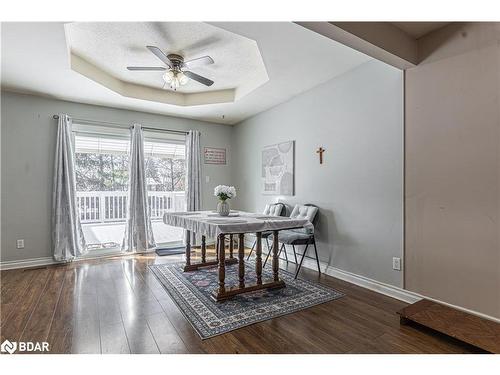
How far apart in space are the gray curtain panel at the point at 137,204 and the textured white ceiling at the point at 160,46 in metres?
1.09

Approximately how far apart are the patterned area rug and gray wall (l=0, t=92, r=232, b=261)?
6.37ft

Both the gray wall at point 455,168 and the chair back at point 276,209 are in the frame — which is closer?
the gray wall at point 455,168

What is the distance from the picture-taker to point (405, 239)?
2.53 metres

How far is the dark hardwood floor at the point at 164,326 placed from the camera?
175 cm

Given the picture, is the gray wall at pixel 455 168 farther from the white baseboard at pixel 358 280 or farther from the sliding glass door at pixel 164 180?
the sliding glass door at pixel 164 180

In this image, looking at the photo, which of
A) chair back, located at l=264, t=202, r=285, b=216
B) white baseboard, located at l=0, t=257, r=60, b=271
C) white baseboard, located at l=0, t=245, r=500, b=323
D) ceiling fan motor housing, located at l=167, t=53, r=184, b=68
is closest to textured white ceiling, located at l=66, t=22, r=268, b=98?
ceiling fan motor housing, located at l=167, t=53, r=184, b=68

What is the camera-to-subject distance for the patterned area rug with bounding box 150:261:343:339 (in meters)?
2.09

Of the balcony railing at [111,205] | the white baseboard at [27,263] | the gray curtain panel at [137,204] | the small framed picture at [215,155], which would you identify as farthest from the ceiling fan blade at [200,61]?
the white baseboard at [27,263]

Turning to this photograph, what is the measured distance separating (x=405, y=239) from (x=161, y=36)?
3.01 meters

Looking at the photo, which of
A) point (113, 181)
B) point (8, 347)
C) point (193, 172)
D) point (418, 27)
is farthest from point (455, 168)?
point (113, 181)

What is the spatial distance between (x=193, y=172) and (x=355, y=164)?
2867mm

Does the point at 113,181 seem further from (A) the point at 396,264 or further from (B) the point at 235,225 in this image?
(A) the point at 396,264

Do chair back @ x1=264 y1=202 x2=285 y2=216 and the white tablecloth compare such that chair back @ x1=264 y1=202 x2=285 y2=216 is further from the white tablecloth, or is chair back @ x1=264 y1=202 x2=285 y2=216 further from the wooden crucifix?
the white tablecloth

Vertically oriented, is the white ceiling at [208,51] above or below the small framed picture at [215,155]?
above
